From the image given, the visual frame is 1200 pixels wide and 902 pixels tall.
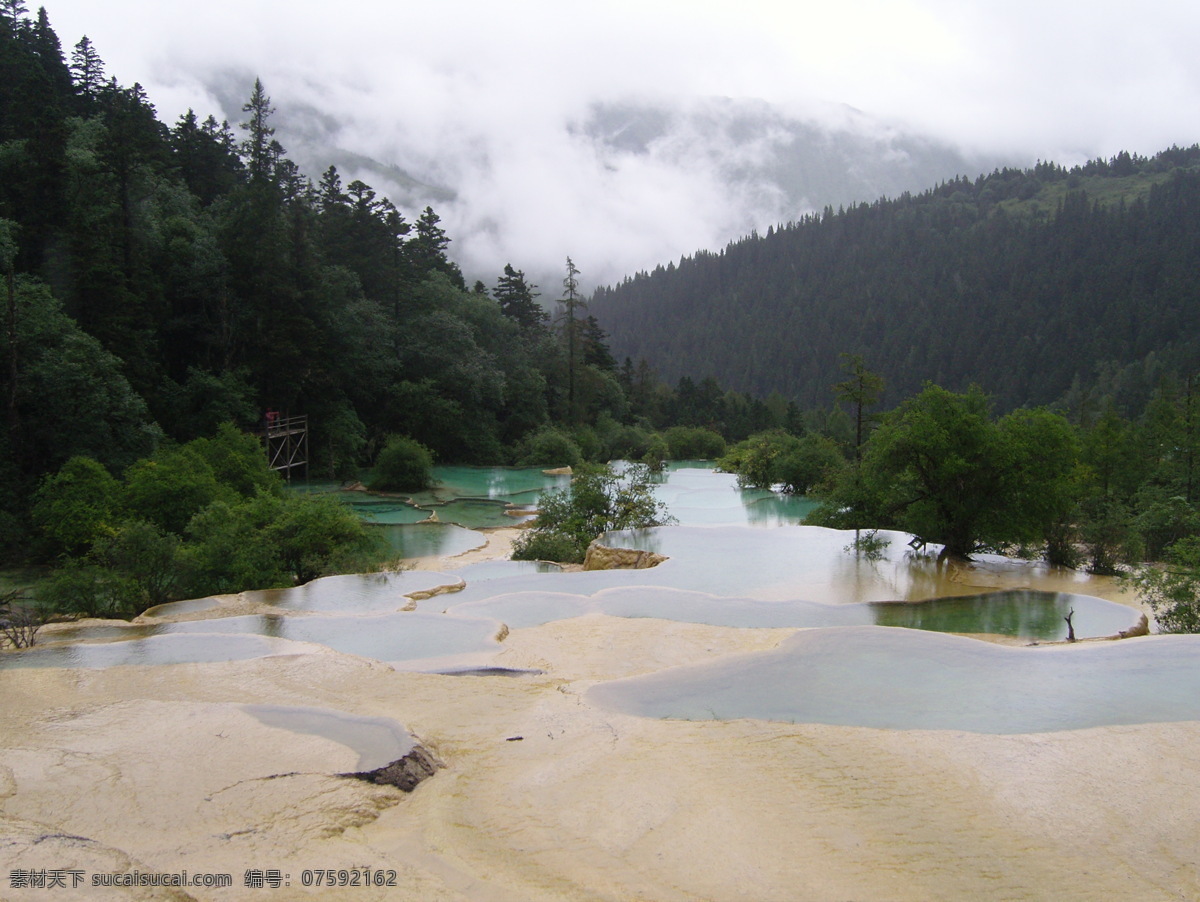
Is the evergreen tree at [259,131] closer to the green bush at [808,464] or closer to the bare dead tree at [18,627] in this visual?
the green bush at [808,464]

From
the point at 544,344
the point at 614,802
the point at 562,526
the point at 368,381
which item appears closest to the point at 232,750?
the point at 614,802

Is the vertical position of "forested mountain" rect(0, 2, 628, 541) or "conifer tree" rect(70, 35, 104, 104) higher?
"conifer tree" rect(70, 35, 104, 104)

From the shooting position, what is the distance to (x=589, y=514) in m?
24.0

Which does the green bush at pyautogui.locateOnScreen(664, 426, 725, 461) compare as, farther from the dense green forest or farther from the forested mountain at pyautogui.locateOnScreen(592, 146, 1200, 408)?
the forested mountain at pyautogui.locateOnScreen(592, 146, 1200, 408)

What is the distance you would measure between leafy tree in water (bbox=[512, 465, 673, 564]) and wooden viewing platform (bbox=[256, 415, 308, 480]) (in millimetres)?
Result: 16887

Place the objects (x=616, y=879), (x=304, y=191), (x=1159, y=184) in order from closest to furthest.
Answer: (x=616, y=879)
(x=304, y=191)
(x=1159, y=184)

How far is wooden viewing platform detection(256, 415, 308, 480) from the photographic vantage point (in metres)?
35.3

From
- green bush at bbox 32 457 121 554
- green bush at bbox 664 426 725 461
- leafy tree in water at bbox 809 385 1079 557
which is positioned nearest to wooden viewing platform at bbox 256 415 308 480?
green bush at bbox 32 457 121 554

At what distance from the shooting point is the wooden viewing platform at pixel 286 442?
35312 mm

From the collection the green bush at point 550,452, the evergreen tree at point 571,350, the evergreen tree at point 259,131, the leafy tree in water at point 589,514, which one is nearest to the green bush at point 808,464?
the leafy tree in water at point 589,514

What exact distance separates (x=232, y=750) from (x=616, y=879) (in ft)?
13.5

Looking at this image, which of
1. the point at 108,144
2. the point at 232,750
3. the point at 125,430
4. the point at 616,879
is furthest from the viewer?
the point at 108,144

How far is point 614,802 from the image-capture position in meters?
6.73

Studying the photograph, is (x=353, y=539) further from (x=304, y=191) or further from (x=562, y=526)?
(x=304, y=191)
